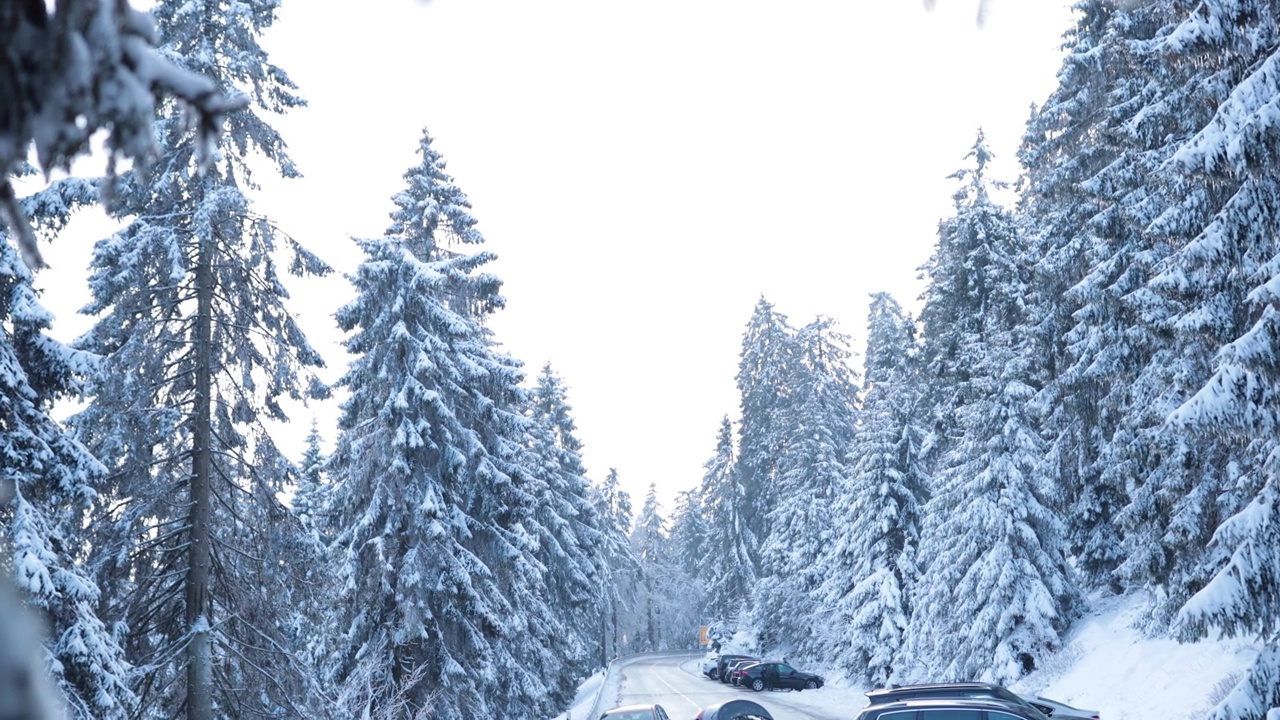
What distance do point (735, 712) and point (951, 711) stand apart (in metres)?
7.74

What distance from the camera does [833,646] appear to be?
141ft

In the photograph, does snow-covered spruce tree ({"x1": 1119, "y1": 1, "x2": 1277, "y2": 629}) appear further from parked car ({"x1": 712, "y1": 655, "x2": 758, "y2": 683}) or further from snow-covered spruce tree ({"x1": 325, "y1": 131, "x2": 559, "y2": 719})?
parked car ({"x1": 712, "y1": 655, "x2": 758, "y2": 683})

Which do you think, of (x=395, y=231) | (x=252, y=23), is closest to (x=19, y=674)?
(x=252, y=23)

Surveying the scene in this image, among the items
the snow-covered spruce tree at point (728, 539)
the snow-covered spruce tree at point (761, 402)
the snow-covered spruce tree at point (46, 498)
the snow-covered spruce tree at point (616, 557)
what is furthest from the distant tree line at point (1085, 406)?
the snow-covered spruce tree at point (616, 557)

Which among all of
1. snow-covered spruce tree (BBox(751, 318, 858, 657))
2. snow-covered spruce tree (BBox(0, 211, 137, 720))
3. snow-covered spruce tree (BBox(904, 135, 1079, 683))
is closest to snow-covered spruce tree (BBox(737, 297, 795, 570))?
snow-covered spruce tree (BBox(751, 318, 858, 657))

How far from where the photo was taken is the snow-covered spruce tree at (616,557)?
229 ft

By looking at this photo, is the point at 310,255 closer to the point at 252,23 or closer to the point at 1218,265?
the point at 252,23

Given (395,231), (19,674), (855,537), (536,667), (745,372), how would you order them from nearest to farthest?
(19,674), (395,231), (536,667), (855,537), (745,372)

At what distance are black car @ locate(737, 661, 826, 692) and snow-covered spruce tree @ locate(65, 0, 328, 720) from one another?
98.8 feet

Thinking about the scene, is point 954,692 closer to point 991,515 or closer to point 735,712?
point 735,712

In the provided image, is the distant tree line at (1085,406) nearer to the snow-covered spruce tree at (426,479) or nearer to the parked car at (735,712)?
the parked car at (735,712)

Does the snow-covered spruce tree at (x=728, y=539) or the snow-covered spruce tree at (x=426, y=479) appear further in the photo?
the snow-covered spruce tree at (x=728, y=539)

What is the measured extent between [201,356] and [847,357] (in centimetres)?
5747

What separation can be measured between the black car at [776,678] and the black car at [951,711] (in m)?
31.2
